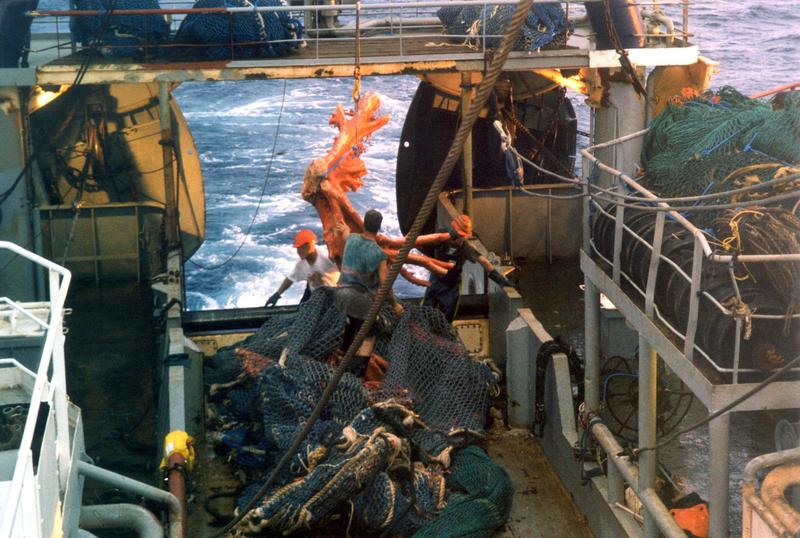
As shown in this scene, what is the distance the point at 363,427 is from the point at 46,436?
127 inches

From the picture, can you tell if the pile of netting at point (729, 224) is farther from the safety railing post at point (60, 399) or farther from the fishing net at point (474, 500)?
the safety railing post at point (60, 399)

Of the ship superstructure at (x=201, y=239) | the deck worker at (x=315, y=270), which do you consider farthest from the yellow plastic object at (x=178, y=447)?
the deck worker at (x=315, y=270)

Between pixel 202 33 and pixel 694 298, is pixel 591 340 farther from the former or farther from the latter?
pixel 202 33

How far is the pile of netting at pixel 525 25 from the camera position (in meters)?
13.1

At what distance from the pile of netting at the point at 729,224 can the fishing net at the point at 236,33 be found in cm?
530

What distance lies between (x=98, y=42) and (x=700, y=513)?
8834 millimetres

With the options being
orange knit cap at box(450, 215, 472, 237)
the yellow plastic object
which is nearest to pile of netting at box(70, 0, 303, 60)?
orange knit cap at box(450, 215, 472, 237)

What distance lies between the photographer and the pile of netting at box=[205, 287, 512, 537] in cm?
857

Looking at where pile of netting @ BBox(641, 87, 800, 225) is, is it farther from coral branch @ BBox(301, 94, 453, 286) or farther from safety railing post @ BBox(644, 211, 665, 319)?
coral branch @ BBox(301, 94, 453, 286)

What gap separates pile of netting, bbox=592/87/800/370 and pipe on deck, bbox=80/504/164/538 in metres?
3.99

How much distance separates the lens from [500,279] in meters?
11.6

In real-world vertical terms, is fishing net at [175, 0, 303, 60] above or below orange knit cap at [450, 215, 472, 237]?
above

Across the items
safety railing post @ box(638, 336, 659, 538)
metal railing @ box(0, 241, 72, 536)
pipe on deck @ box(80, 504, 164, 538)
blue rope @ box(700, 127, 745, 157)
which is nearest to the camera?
metal railing @ box(0, 241, 72, 536)

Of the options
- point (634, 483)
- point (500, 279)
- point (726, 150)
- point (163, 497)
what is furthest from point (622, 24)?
point (163, 497)
